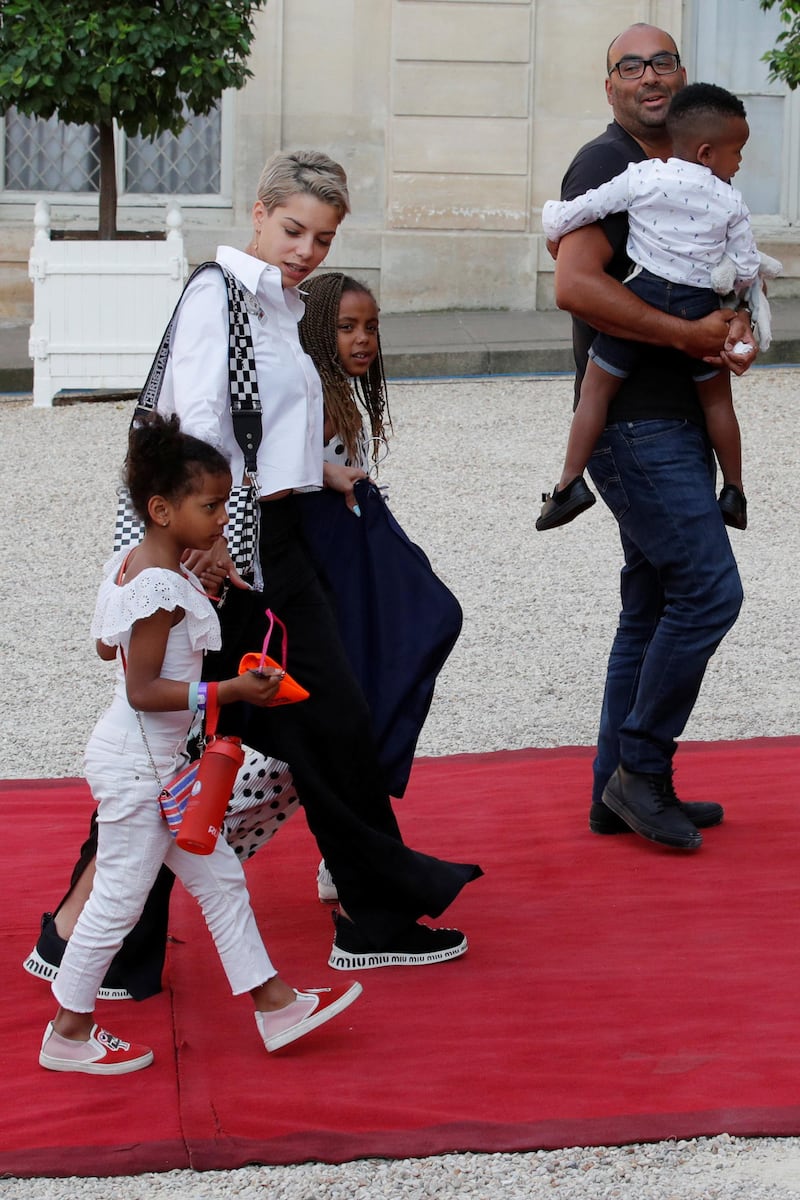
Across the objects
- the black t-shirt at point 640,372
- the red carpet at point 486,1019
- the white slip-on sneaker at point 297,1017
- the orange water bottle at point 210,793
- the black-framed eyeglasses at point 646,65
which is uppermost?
the black-framed eyeglasses at point 646,65

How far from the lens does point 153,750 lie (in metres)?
3.16

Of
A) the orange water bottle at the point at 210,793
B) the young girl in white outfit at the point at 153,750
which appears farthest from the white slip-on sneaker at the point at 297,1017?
the orange water bottle at the point at 210,793

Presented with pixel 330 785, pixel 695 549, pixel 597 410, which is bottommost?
pixel 330 785

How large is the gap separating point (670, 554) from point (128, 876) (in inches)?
64.1

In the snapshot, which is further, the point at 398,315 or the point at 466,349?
the point at 398,315

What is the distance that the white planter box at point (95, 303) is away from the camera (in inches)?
435

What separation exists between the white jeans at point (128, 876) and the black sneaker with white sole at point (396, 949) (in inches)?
19.0

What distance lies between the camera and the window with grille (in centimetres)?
1466

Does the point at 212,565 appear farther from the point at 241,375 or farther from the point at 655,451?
the point at 655,451

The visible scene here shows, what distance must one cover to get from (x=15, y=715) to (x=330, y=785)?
2.28 metres

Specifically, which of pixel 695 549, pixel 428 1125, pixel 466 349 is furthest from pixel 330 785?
pixel 466 349

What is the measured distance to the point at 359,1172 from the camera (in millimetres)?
2842

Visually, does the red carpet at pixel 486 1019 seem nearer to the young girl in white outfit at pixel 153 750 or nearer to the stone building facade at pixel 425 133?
the young girl in white outfit at pixel 153 750

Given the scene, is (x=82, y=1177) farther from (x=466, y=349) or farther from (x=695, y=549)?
(x=466, y=349)
